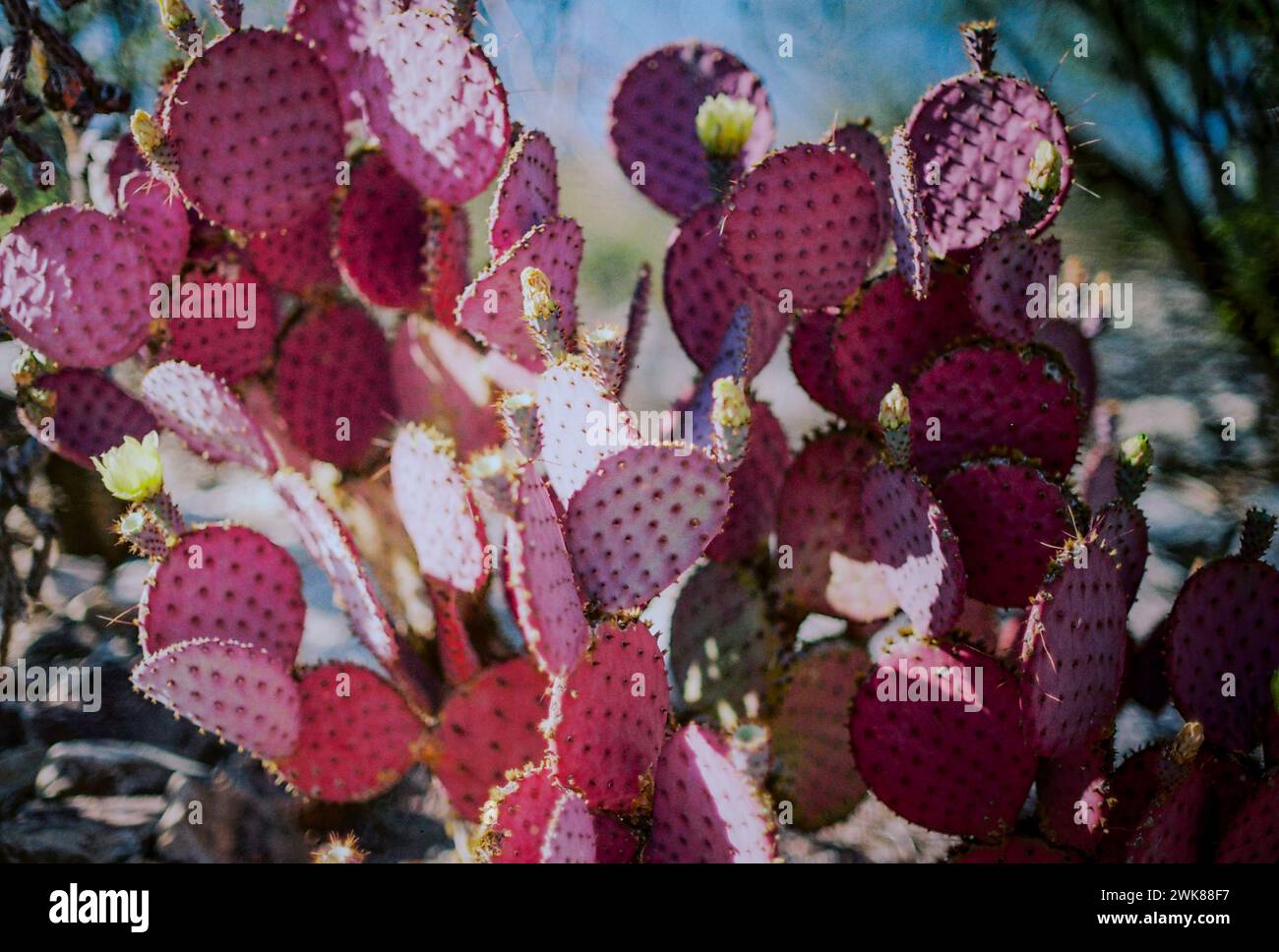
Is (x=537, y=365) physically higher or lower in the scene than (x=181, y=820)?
higher

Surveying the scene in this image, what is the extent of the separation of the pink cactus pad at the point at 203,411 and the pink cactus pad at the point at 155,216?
0.64 ft

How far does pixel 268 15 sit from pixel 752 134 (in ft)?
3.97

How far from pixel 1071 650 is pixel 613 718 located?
653 millimetres

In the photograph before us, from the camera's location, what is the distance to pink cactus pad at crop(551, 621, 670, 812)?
1.42m

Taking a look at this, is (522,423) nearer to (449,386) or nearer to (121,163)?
(449,386)

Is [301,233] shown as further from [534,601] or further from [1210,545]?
[1210,545]

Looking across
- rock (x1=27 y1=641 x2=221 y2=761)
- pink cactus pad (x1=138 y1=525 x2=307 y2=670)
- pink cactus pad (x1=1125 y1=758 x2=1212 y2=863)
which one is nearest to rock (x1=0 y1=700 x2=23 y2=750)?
rock (x1=27 y1=641 x2=221 y2=761)

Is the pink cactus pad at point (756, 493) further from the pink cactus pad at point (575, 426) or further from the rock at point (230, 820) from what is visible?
the rock at point (230, 820)

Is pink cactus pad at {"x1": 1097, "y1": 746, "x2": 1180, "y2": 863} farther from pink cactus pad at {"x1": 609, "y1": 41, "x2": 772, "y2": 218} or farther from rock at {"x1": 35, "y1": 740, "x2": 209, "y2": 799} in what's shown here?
rock at {"x1": 35, "y1": 740, "x2": 209, "y2": 799}

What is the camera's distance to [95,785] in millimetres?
2092

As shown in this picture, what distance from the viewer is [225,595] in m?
1.68

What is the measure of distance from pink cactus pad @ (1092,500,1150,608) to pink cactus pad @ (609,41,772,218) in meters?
0.94
